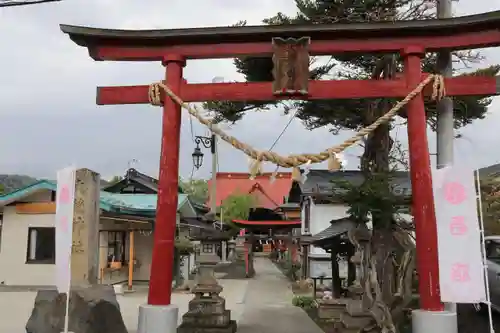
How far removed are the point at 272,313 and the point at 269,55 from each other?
998 centimetres

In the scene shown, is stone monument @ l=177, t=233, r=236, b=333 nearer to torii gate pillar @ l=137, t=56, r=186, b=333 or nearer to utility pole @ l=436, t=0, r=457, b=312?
torii gate pillar @ l=137, t=56, r=186, b=333

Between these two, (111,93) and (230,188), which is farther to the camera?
(230,188)

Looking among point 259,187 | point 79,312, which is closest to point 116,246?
point 79,312

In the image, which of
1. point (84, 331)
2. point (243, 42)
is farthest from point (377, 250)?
point (84, 331)

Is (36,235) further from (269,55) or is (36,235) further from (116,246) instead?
(269,55)

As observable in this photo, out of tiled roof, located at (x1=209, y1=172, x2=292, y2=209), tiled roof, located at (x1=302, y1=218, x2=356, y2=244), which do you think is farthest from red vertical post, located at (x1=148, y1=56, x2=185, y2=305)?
tiled roof, located at (x1=209, y1=172, x2=292, y2=209)

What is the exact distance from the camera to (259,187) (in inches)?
1667

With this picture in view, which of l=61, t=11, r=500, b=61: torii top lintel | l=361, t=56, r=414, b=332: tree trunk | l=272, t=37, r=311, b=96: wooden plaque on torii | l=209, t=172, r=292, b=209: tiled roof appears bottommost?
l=361, t=56, r=414, b=332: tree trunk

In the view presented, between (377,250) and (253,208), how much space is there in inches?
1155

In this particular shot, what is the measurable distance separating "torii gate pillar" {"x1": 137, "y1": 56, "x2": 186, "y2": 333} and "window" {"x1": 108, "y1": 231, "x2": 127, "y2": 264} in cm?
1394

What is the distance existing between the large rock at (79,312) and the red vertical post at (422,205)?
5228 millimetres

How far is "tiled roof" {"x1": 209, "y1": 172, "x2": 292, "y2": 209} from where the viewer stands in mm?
42281

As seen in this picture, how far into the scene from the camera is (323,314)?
13.8m

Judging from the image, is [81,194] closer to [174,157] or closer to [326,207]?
[174,157]
